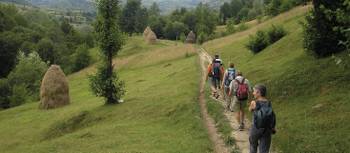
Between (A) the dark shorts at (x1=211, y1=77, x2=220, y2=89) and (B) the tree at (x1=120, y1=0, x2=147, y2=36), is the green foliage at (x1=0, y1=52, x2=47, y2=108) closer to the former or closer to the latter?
(A) the dark shorts at (x1=211, y1=77, x2=220, y2=89)

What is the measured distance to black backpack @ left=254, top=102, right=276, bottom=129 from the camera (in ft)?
52.8

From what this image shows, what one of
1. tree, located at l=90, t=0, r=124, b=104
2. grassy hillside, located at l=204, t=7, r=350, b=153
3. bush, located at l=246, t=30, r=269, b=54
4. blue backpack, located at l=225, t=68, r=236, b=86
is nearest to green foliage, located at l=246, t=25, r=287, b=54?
bush, located at l=246, t=30, r=269, b=54

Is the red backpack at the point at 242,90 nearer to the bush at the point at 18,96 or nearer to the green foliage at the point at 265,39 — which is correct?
the green foliage at the point at 265,39

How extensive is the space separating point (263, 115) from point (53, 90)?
122 feet

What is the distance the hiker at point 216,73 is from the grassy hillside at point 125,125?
5.58 feet

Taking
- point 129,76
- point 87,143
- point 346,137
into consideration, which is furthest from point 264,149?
point 129,76

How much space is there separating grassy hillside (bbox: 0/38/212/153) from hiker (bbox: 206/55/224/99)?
170 cm

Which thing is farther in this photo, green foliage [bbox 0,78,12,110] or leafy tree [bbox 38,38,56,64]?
leafy tree [bbox 38,38,56,64]

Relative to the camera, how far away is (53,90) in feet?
163

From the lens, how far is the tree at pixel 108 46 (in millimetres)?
40094

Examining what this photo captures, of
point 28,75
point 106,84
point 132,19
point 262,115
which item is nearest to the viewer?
point 262,115

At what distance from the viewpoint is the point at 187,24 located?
171 metres

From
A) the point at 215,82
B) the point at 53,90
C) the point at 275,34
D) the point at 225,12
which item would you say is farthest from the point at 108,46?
the point at 225,12

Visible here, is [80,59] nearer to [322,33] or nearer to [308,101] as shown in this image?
[322,33]
